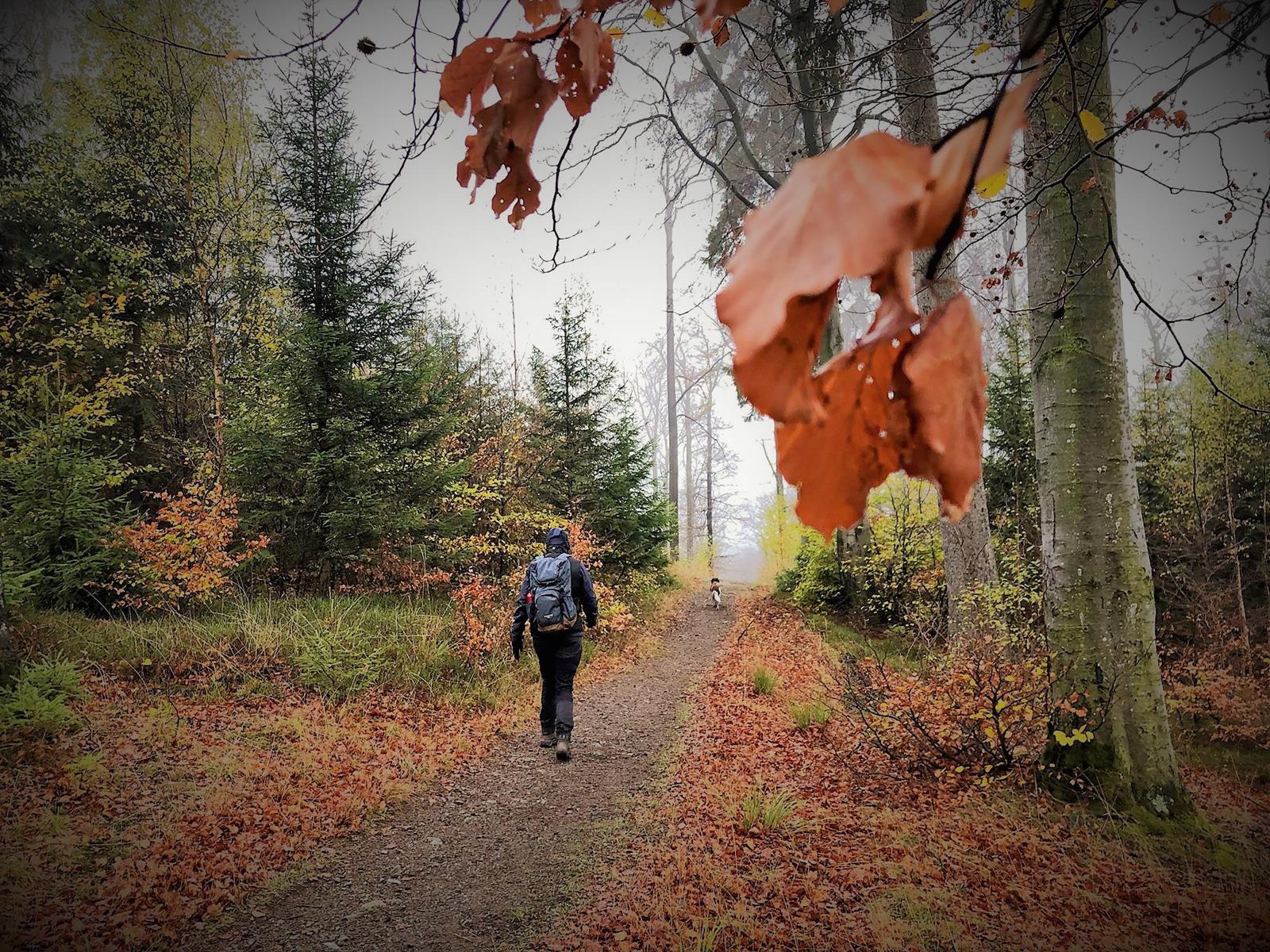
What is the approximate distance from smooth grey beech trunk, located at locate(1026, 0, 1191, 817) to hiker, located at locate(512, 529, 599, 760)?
3.60 meters

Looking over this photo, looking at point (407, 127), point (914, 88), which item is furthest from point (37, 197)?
point (914, 88)

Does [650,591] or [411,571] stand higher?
[411,571]

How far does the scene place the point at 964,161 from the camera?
0.36 metres

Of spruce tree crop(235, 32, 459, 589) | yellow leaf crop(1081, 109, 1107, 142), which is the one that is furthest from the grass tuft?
yellow leaf crop(1081, 109, 1107, 142)

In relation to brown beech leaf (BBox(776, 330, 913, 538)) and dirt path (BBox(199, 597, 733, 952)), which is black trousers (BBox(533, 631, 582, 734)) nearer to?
dirt path (BBox(199, 597, 733, 952))

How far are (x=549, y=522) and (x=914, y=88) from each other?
7.74 metres

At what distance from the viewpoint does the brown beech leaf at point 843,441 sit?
0.45 meters

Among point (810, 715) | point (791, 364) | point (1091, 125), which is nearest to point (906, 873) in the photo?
point (810, 715)

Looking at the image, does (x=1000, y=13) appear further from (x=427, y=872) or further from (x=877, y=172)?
(x=427, y=872)

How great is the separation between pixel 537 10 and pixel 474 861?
14.8 feet

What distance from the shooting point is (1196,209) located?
2.32 metres

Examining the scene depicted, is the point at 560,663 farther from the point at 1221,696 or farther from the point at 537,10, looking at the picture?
the point at 1221,696

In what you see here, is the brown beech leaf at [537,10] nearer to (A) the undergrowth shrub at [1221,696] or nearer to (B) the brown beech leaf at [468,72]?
(B) the brown beech leaf at [468,72]

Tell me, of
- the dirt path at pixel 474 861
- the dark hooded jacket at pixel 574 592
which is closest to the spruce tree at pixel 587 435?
the dark hooded jacket at pixel 574 592
